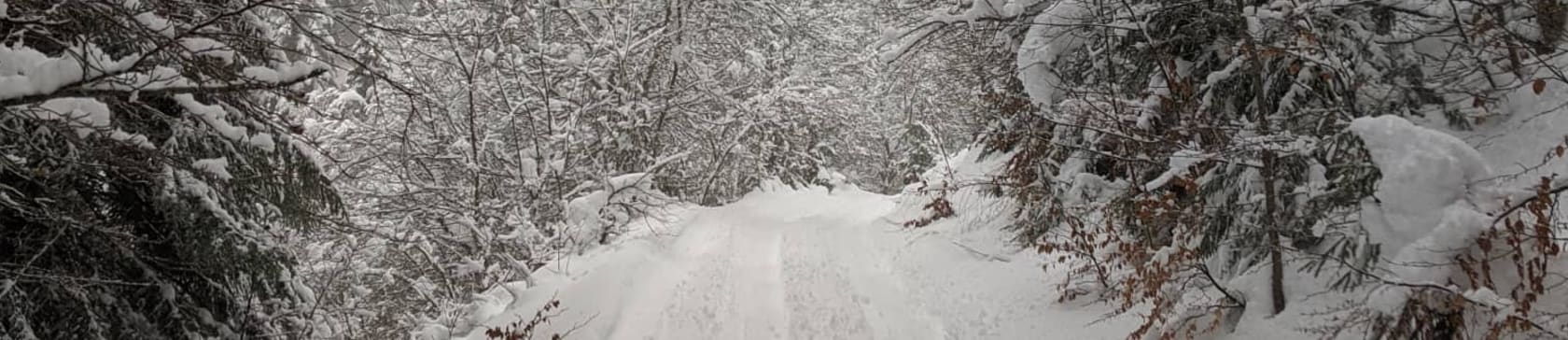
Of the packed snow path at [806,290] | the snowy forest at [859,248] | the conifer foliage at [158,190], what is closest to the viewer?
the conifer foliage at [158,190]

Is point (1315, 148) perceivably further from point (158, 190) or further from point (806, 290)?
point (806, 290)

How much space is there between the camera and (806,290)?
29.8ft

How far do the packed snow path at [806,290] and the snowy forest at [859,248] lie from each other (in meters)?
0.05

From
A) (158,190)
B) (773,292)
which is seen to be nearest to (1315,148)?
(158,190)

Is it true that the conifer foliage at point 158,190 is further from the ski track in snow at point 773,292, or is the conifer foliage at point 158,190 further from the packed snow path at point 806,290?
the ski track in snow at point 773,292

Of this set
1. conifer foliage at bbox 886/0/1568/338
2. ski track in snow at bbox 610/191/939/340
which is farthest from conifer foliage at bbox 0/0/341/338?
conifer foliage at bbox 886/0/1568/338

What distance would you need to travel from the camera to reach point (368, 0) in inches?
227

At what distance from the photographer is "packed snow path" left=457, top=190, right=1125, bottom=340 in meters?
7.27

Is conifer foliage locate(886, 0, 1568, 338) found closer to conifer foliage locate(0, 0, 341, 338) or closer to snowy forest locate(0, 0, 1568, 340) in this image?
snowy forest locate(0, 0, 1568, 340)

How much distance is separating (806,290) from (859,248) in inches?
116

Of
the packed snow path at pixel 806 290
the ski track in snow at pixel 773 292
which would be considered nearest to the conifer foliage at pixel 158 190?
the packed snow path at pixel 806 290

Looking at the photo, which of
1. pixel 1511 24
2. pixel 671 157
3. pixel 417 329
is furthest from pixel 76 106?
pixel 671 157

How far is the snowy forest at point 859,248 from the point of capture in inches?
126

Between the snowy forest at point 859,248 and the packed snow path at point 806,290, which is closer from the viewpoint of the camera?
the snowy forest at point 859,248
